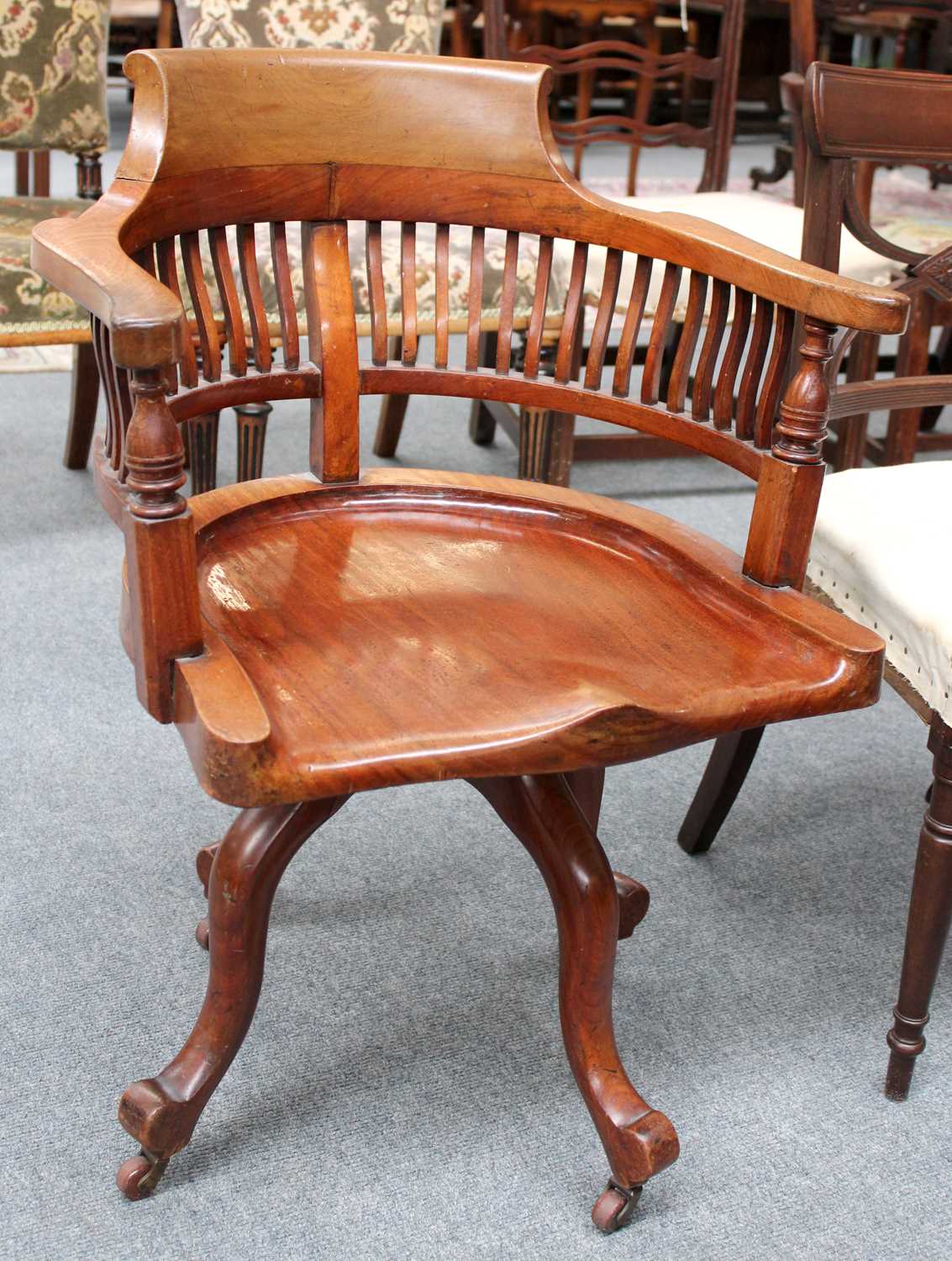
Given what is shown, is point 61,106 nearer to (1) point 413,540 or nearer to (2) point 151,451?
(1) point 413,540

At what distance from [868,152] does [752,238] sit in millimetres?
1080

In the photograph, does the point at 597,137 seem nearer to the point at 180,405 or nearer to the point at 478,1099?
the point at 180,405

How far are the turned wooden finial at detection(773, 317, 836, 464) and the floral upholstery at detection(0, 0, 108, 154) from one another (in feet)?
6.20

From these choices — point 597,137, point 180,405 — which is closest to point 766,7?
point 597,137

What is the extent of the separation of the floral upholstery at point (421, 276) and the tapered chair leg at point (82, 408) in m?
0.37

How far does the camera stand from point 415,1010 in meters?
1.45

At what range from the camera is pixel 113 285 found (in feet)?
3.06

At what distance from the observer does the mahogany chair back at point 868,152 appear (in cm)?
142

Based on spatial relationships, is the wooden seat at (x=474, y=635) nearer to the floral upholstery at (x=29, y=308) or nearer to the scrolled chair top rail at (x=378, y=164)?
the scrolled chair top rail at (x=378, y=164)

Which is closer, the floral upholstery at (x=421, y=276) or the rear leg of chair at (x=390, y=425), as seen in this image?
the floral upholstery at (x=421, y=276)

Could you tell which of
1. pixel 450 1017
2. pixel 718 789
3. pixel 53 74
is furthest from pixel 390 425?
pixel 450 1017

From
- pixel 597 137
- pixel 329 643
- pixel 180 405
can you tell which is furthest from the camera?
pixel 597 137

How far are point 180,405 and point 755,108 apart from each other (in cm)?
703

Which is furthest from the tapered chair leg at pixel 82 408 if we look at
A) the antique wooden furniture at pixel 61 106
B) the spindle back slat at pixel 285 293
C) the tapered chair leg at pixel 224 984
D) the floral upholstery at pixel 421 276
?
the tapered chair leg at pixel 224 984
